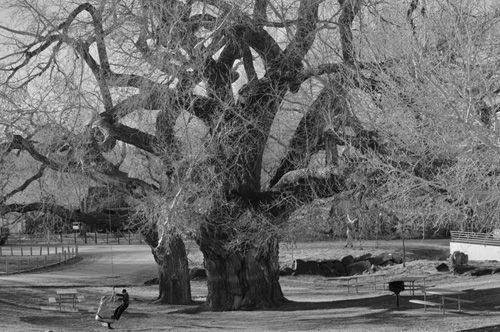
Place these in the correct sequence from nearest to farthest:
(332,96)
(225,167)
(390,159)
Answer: (390,159) → (332,96) → (225,167)

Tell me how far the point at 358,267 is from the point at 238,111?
22651 mm

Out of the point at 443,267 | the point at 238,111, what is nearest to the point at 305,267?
the point at 443,267

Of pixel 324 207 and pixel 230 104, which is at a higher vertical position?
pixel 230 104

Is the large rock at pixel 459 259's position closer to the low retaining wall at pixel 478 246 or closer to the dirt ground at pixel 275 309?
the dirt ground at pixel 275 309

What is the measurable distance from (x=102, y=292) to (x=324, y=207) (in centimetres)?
1336

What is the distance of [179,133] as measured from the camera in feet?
69.9

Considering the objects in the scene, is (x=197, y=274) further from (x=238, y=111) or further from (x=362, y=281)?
(x=238, y=111)

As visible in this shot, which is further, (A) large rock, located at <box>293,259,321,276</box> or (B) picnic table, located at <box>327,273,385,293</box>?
(A) large rock, located at <box>293,259,321,276</box>

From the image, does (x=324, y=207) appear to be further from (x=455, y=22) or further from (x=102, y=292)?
(x=102, y=292)

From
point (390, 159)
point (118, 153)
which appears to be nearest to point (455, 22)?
point (390, 159)

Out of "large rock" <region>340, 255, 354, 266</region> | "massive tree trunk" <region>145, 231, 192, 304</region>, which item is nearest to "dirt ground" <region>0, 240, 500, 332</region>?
"massive tree trunk" <region>145, 231, 192, 304</region>

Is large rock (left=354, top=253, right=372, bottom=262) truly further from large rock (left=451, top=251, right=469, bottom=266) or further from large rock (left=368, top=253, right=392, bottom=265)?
large rock (left=451, top=251, right=469, bottom=266)

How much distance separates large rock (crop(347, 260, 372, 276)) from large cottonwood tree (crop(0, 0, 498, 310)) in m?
17.5

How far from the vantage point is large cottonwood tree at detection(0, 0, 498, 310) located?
52.6ft
